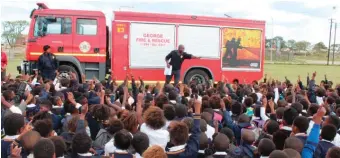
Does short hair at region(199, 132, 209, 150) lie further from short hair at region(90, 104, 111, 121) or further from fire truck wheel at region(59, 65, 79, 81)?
fire truck wheel at region(59, 65, 79, 81)

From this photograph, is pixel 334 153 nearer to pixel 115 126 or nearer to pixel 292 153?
pixel 292 153

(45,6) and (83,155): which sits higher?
(45,6)

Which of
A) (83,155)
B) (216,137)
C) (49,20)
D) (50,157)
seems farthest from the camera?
(49,20)

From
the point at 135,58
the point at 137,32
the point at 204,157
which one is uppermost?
the point at 137,32

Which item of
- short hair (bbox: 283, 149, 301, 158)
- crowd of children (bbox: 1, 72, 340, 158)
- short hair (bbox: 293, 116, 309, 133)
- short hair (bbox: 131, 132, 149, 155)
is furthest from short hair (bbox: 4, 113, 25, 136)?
short hair (bbox: 293, 116, 309, 133)

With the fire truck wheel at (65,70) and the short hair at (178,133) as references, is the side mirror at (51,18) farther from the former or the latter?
the short hair at (178,133)

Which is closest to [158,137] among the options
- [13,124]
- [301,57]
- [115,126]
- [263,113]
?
[115,126]

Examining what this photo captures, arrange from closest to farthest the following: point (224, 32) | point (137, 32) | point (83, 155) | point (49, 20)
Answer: point (83, 155) → point (49, 20) → point (137, 32) → point (224, 32)

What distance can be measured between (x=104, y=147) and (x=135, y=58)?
9042 millimetres

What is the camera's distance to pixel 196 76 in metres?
13.7

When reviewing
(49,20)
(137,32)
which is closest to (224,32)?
(137,32)

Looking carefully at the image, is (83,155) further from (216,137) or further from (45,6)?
(45,6)

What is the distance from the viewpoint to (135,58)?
13.2 m

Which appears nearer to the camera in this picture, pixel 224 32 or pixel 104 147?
pixel 104 147
